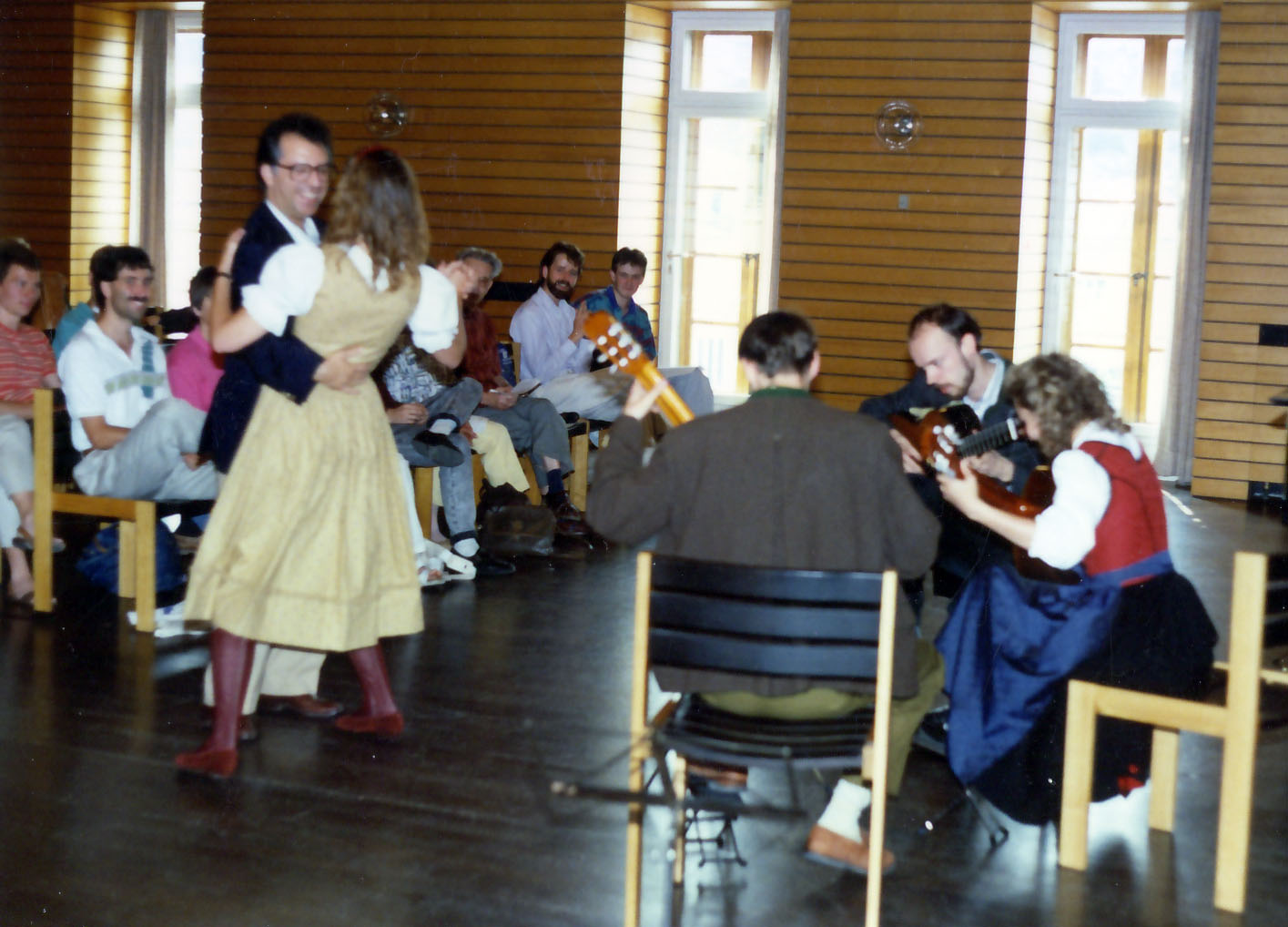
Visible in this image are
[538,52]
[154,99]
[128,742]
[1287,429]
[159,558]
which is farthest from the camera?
[154,99]

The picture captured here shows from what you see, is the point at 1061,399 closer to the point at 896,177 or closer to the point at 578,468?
the point at 578,468

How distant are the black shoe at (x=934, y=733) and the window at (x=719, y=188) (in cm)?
624

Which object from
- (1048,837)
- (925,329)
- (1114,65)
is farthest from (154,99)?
(1048,837)

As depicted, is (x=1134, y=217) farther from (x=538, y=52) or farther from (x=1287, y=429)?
(x=538, y=52)

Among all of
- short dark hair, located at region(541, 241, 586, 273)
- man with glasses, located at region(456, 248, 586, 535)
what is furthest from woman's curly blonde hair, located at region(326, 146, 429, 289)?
short dark hair, located at region(541, 241, 586, 273)

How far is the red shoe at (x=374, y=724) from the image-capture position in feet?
12.9

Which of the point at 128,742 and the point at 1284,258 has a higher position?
the point at 1284,258

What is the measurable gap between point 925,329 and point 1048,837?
1.41 m

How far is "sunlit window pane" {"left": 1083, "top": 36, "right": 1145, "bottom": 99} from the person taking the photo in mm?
9367

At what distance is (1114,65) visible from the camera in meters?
9.43

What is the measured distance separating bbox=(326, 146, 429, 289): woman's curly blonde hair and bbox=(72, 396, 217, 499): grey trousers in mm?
1701

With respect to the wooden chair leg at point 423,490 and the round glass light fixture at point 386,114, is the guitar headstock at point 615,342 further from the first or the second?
the round glass light fixture at point 386,114

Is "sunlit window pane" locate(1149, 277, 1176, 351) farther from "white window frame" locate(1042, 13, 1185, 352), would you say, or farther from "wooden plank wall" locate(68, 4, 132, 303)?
"wooden plank wall" locate(68, 4, 132, 303)

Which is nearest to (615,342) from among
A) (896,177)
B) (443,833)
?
(443,833)
